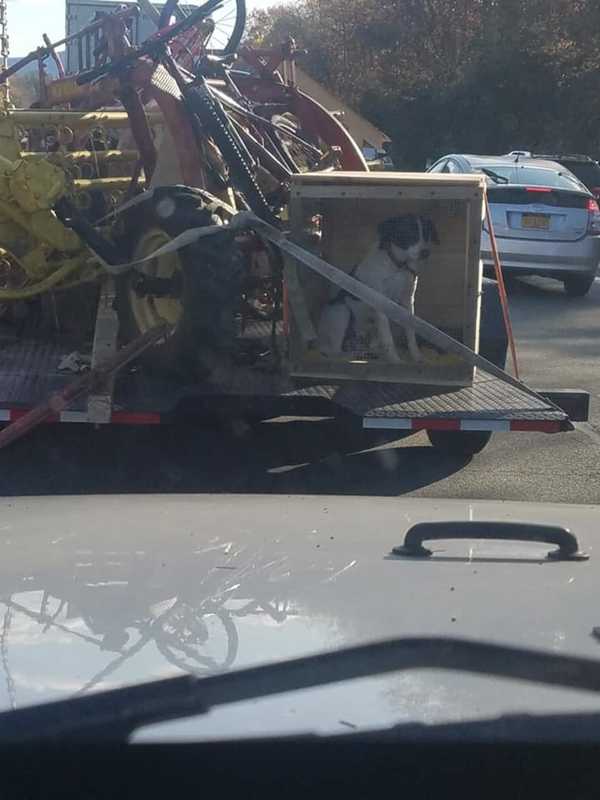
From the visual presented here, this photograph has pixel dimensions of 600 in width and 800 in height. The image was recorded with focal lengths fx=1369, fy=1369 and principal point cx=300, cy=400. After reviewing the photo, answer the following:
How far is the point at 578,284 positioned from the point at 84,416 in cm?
1185

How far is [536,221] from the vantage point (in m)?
17.3

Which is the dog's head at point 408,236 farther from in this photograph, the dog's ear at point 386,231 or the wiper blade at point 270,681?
the wiper blade at point 270,681

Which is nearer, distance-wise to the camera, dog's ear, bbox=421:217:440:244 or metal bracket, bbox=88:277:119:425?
metal bracket, bbox=88:277:119:425

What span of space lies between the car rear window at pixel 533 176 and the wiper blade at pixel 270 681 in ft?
52.6

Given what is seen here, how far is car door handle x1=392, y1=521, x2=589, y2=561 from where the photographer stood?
261cm

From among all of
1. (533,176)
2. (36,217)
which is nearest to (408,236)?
(36,217)

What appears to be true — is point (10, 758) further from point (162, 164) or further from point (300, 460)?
point (162, 164)

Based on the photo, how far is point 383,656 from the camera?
202cm

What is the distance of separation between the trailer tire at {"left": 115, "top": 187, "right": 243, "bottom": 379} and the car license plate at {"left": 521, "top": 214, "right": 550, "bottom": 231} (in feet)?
33.1

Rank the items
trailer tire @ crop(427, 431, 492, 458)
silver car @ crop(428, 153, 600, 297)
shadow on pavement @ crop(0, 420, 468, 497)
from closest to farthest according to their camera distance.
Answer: shadow on pavement @ crop(0, 420, 468, 497) < trailer tire @ crop(427, 431, 492, 458) < silver car @ crop(428, 153, 600, 297)

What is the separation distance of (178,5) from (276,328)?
84.2 inches

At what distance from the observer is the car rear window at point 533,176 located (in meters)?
17.8

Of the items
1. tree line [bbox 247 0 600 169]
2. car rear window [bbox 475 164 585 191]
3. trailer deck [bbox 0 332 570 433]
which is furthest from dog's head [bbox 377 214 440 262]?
tree line [bbox 247 0 600 169]

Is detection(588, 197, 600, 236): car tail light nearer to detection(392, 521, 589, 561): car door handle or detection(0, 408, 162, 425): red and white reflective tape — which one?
detection(0, 408, 162, 425): red and white reflective tape
